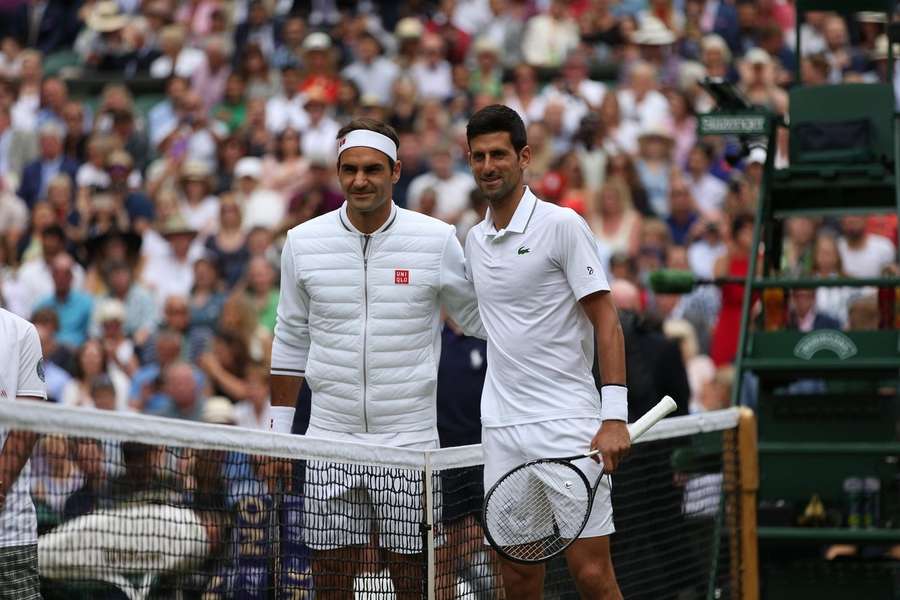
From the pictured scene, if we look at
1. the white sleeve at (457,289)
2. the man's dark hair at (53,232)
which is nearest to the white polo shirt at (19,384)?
the white sleeve at (457,289)

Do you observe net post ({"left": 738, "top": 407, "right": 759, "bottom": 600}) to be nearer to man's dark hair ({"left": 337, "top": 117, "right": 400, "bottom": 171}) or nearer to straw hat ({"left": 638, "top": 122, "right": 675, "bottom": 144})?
man's dark hair ({"left": 337, "top": 117, "right": 400, "bottom": 171})

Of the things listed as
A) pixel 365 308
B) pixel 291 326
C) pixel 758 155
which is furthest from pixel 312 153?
pixel 365 308

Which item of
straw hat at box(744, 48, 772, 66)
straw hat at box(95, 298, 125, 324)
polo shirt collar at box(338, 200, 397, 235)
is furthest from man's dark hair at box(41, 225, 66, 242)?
polo shirt collar at box(338, 200, 397, 235)

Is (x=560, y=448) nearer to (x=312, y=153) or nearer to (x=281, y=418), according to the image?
(x=281, y=418)

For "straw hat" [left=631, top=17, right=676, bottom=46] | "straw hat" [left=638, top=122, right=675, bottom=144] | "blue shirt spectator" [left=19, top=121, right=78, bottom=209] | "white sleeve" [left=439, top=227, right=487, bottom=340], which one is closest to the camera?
"white sleeve" [left=439, top=227, right=487, bottom=340]

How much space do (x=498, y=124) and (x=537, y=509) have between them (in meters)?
1.40

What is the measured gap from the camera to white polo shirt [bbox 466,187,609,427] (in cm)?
632

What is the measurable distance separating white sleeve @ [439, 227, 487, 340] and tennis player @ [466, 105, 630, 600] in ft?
1.02

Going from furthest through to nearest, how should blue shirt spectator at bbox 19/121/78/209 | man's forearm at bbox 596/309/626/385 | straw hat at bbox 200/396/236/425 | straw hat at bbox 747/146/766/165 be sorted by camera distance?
blue shirt spectator at bbox 19/121/78/209 → straw hat at bbox 200/396/236/425 → straw hat at bbox 747/146/766/165 → man's forearm at bbox 596/309/626/385

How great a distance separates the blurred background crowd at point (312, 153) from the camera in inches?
540

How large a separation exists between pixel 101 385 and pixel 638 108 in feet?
20.6

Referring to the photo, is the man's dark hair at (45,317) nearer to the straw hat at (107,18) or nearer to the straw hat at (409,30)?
the straw hat at (409,30)

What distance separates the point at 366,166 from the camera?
6.67 meters

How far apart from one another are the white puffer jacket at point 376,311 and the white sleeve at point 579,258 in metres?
0.58
